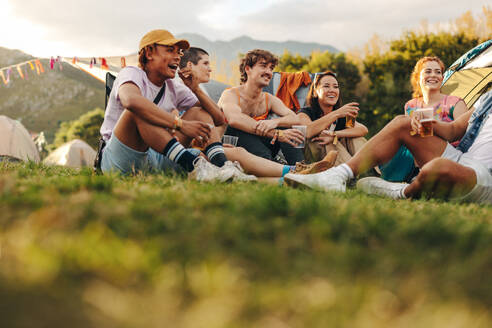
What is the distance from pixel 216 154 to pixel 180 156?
1.10ft

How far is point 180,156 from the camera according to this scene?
265 cm

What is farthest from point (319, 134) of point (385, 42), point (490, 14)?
point (490, 14)

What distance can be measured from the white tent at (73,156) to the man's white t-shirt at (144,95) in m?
9.23

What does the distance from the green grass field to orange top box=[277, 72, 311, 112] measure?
345 cm

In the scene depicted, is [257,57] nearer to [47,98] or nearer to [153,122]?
[153,122]

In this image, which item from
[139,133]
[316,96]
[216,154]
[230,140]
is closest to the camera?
[139,133]

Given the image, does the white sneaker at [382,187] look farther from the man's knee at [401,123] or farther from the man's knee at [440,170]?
the man's knee at [401,123]

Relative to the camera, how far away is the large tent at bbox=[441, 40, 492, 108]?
5.21 meters

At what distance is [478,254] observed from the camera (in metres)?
1.11

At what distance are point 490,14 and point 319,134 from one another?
11910 mm

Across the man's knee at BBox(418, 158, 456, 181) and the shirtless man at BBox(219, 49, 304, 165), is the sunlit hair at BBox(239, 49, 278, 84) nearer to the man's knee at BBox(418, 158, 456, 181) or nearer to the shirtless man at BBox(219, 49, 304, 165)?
the shirtless man at BBox(219, 49, 304, 165)

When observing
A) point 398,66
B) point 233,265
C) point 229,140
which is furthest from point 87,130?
point 233,265

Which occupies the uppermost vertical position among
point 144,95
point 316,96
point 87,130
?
point 316,96

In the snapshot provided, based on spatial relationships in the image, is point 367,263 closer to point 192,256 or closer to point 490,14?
point 192,256
